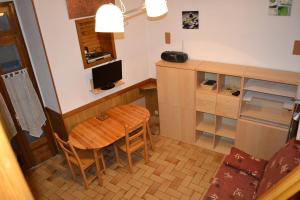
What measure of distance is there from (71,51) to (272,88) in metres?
3.07

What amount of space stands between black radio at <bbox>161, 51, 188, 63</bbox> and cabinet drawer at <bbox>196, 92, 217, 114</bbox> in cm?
68

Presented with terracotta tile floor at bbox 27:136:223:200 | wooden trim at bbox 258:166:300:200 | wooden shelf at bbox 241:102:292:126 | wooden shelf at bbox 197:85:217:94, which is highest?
wooden trim at bbox 258:166:300:200

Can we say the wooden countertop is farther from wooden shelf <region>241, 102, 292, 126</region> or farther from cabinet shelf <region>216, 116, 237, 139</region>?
cabinet shelf <region>216, 116, 237, 139</region>

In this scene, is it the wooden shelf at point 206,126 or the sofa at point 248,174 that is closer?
the sofa at point 248,174

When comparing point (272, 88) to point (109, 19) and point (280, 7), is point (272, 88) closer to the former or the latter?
point (280, 7)

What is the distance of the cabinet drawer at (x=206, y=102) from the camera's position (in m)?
4.09

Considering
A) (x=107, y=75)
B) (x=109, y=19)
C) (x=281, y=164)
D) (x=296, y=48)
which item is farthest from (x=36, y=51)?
(x=296, y=48)

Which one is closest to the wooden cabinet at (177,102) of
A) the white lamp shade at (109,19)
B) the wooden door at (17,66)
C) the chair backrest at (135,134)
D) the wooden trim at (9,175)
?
the chair backrest at (135,134)

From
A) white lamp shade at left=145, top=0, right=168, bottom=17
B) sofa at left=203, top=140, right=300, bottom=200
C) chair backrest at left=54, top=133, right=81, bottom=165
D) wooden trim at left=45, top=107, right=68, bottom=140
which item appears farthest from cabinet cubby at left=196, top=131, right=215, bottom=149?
white lamp shade at left=145, top=0, right=168, bottom=17

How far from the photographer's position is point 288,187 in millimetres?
458

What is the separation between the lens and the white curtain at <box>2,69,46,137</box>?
12.5 ft

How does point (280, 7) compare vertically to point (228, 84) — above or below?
above

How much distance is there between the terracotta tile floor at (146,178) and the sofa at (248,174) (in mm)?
646

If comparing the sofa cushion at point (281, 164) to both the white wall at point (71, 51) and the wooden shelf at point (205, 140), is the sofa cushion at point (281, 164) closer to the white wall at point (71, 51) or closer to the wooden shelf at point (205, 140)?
the wooden shelf at point (205, 140)
